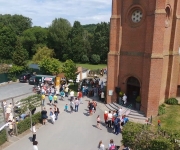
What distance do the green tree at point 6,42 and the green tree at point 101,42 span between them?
23.0m

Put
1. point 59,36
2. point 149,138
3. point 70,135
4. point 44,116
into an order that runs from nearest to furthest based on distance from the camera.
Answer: point 149,138 → point 70,135 → point 44,116 → point 59,36

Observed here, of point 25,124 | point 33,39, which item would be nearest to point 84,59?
point 33,39

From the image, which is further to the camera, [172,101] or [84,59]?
[84,59]

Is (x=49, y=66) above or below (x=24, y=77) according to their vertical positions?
above

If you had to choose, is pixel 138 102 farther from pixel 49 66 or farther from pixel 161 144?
pixel 49 66

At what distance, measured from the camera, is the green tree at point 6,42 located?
173ft

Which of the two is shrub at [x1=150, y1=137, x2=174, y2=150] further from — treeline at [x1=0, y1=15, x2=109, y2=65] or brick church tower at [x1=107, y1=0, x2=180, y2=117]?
treeline at [x1=0, y1=15, x2=109, y2=65]

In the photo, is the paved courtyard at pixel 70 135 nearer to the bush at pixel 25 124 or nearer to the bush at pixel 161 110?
the bush at pixel 25 124

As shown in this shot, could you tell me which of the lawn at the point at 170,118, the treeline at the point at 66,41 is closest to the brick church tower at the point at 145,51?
the lawn at the point at 170,118

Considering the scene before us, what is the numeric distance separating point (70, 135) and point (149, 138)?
6227 millimetres

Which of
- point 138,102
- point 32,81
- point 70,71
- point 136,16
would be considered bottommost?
point 32,81

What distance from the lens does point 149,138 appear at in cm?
1141

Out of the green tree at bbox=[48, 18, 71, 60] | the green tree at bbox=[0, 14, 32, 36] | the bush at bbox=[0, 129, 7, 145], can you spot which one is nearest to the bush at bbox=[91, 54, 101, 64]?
the green tree at bbox=[48, 18, 71, 60]

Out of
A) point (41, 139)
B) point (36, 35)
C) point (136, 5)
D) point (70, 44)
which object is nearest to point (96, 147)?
point (41, 139)
